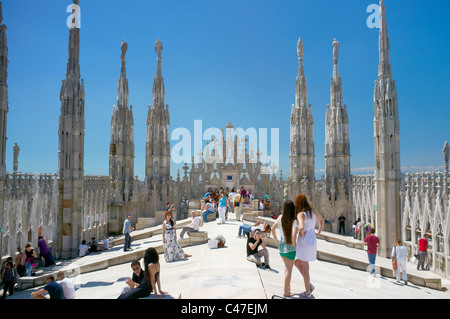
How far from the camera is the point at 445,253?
1427 cm

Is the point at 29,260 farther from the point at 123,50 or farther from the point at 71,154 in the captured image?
the point at 123,50

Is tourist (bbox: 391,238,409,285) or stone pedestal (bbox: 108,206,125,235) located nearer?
tourist (bbox: 391,238,409,285)

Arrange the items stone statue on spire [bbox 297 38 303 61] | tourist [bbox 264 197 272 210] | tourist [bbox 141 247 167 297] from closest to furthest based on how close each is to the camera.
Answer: tourist [bbox 141 247 167 297] → tourist [bbox 264 197 272 210] → stone statue on spire [bbox 297 38 303 61]

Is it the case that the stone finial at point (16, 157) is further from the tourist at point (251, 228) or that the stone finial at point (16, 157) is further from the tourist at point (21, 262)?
the tourist at point (251, 228)

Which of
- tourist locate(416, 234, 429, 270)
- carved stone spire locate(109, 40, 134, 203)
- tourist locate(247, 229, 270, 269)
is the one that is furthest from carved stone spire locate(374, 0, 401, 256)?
carved stone spire locate(109, 40, 134, 203)

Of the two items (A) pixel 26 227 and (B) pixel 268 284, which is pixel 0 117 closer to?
(A) pixel 26 227

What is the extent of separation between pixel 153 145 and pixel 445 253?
877 inches

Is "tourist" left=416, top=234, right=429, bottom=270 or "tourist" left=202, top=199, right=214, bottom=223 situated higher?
"tourist" left=202, top=199, right=214, bottom=223

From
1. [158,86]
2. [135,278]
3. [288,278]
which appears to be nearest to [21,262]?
[135,278]

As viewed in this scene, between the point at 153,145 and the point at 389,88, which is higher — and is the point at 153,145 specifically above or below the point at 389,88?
below

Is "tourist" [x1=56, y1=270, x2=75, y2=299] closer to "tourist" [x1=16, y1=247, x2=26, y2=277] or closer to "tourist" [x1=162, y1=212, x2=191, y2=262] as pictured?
"tourist" [x1=162, y1=212, x2=191, y2=262]

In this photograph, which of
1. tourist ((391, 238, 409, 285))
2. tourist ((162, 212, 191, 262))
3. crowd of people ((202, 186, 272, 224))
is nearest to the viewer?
tourist ((162, 212, 191, 262))

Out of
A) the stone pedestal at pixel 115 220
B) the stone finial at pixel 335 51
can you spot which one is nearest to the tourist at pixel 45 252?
the stone pedestal at pixel 115 220
